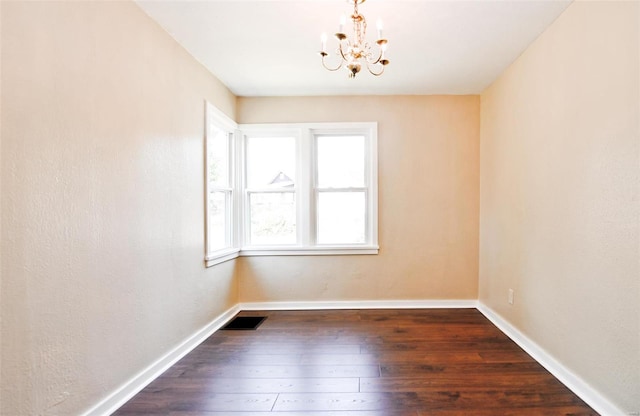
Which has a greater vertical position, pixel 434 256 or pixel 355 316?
pixel 434 256

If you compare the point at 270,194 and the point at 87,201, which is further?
the point at 270,194

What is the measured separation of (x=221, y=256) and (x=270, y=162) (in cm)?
124

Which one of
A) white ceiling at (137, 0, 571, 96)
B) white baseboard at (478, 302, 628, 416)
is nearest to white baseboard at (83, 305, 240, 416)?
white ceiling at (137, 0, 571, 96)

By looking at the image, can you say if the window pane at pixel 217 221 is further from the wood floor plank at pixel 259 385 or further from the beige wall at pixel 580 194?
the beige wall at pixel 580 194

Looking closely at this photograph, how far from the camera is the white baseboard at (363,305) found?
373 cm

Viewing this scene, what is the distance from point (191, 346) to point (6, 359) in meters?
1.51

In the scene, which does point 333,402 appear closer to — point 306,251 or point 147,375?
point 147,375

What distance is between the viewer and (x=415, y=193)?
3.73 metres

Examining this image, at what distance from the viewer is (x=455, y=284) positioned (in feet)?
12.3

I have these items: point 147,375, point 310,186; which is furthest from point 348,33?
point 147,375

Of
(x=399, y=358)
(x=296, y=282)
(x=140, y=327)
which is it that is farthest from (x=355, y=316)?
(x=140, y=327)

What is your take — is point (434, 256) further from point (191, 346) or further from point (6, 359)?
point (6, 359)

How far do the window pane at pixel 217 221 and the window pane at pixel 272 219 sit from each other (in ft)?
1.18

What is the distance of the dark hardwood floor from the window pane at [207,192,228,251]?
0.89m
